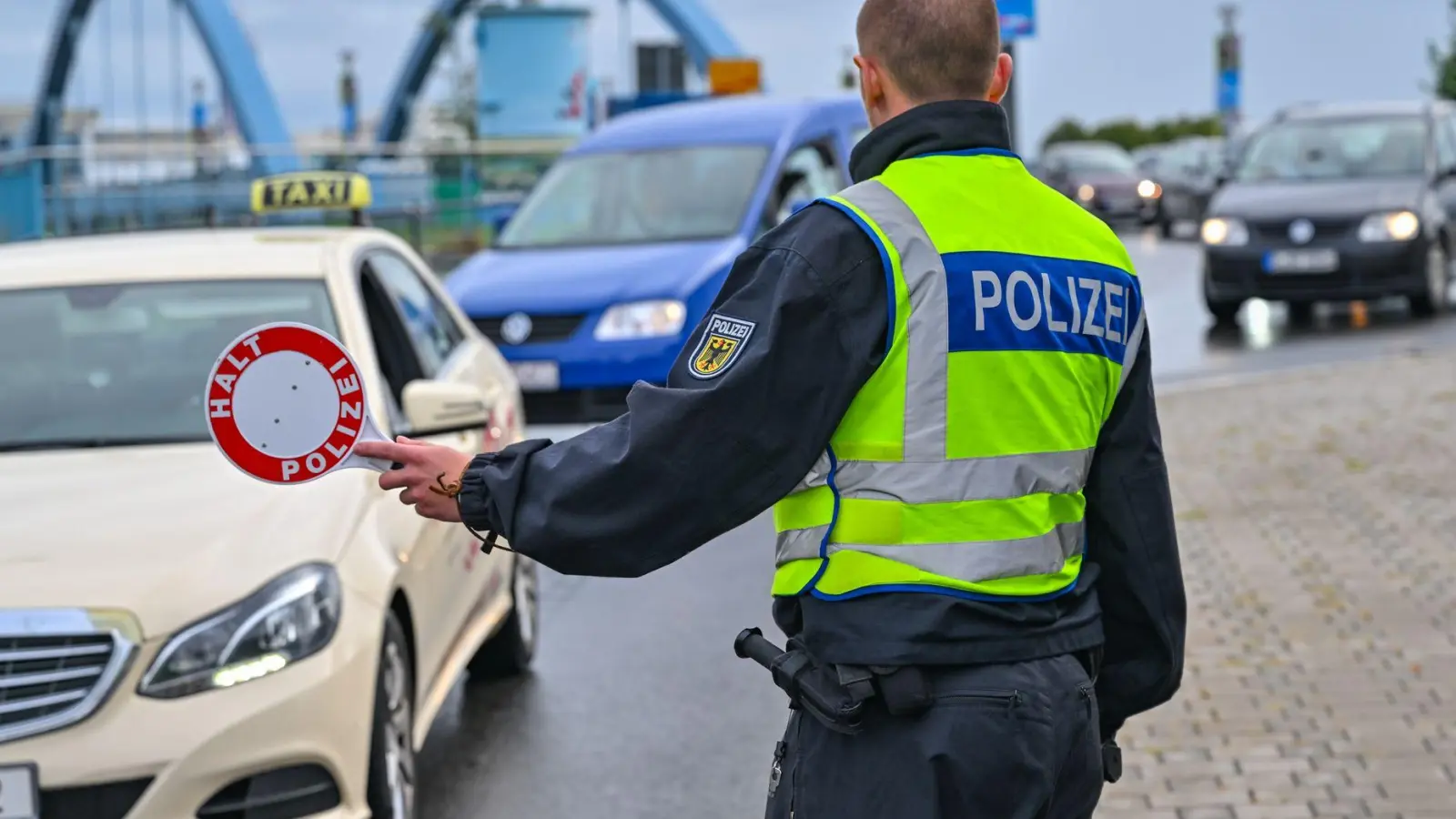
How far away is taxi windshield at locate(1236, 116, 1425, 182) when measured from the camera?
56.7ft

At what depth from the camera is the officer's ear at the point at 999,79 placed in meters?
2.68

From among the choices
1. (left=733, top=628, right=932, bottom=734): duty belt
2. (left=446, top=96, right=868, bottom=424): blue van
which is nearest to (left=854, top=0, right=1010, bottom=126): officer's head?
(left=733, top=628, right=932, bottom=734): duty belt

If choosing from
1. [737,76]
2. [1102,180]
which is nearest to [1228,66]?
[1102,180]

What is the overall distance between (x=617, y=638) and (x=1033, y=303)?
4.82 m

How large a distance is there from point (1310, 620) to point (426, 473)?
511cm

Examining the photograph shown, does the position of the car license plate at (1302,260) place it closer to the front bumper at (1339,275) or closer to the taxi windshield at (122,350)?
the front bumper at (1339,275)

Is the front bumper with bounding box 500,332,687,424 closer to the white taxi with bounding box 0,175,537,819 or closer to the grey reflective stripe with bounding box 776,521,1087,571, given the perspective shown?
the white taxi with bounding box 0,175,537,819

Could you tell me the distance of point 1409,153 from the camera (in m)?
17.3

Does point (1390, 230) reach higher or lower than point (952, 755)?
lower

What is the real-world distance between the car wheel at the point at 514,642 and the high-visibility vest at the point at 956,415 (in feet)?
13.1

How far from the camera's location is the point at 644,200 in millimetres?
12742

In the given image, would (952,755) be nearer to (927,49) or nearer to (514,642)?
(927,49)

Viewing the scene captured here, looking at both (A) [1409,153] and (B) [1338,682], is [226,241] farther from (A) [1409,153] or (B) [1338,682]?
(A) [1409,153]

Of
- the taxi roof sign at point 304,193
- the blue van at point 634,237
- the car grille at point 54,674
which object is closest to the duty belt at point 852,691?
the car grille at point 54,674
